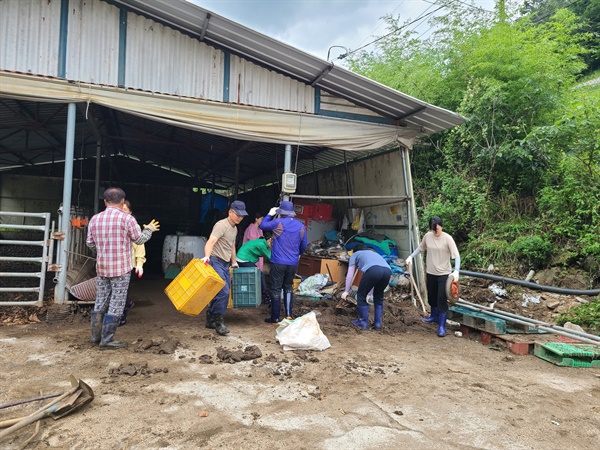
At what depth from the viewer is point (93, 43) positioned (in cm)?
551

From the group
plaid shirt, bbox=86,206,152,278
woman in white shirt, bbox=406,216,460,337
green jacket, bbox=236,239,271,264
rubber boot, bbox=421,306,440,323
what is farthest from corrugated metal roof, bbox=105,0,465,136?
rubber boot, bbox=421,306,440,323

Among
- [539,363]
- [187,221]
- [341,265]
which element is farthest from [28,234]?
[539,363]

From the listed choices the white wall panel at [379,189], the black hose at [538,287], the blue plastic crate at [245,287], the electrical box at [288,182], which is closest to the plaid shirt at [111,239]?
the blue plastic crate at [245,287]

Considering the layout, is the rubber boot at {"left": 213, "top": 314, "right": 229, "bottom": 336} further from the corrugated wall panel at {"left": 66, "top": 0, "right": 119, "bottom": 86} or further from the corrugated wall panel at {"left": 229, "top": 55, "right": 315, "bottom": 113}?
the corrugated wall panel at {"left": 66, "top": 0, "right": 119, "bottom": 86}

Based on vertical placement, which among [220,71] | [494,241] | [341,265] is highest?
[220,71]

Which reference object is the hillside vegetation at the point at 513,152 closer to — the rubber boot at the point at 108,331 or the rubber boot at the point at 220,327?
the rubber boot at the point at 220,327

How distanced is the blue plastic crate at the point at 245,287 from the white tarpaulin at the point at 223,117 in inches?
89.8

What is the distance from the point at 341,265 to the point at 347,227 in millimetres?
1904

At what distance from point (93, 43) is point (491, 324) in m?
6.95

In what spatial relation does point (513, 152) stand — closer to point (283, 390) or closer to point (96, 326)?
point (283, 390)

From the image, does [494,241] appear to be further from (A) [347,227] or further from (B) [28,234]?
(B) [28,234]

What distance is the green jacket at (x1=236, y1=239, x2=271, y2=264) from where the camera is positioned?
19.9 feet

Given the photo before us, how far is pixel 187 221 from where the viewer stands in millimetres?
15992

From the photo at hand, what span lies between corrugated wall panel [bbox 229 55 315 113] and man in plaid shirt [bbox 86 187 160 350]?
9.53 ft
